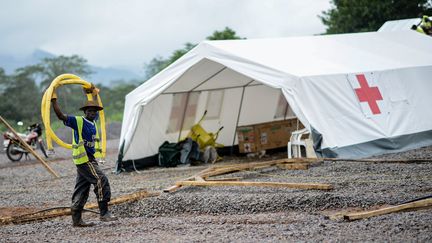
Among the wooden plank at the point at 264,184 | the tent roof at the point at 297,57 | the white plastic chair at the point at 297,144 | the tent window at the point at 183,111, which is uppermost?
the tent roof at the point at 297,57

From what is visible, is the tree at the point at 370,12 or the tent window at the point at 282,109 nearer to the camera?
the tent window at the point at 282,109

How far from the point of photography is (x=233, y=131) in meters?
16.9

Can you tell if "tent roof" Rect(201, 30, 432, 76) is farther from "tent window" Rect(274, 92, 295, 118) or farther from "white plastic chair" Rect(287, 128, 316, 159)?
"tent window" Rect(274, 92, 295, 118)

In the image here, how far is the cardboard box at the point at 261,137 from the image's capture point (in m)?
16.0

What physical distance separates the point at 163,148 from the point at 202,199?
6.35 m

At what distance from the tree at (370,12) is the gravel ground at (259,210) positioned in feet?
91.2

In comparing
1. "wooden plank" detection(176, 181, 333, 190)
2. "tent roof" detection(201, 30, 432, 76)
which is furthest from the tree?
"wooden plank" detection(176, 181, 333, 190)

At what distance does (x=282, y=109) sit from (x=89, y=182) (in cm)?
1074

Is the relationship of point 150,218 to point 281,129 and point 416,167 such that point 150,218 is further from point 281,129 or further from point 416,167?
point 281,129

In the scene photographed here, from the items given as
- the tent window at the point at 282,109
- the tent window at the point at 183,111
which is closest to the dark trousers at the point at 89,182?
the tent window at the point at 183,111

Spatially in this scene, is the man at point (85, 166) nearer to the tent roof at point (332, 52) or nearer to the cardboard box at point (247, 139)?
the tent roof at point (332, 52)

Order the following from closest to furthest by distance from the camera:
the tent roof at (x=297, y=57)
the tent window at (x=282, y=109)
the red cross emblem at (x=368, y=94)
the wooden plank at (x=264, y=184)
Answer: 1. the wooden plank at (x=264, y=184)
2. the tent roof at (x=297, y=57)
3. the red cross emblem at (x=368, y=94)
4. the tent window at (x=282, y=109)

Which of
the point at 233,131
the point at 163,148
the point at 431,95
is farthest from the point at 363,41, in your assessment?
the point at 163,148

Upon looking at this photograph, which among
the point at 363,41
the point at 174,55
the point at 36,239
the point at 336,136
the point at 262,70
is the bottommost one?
the point at 36,239
